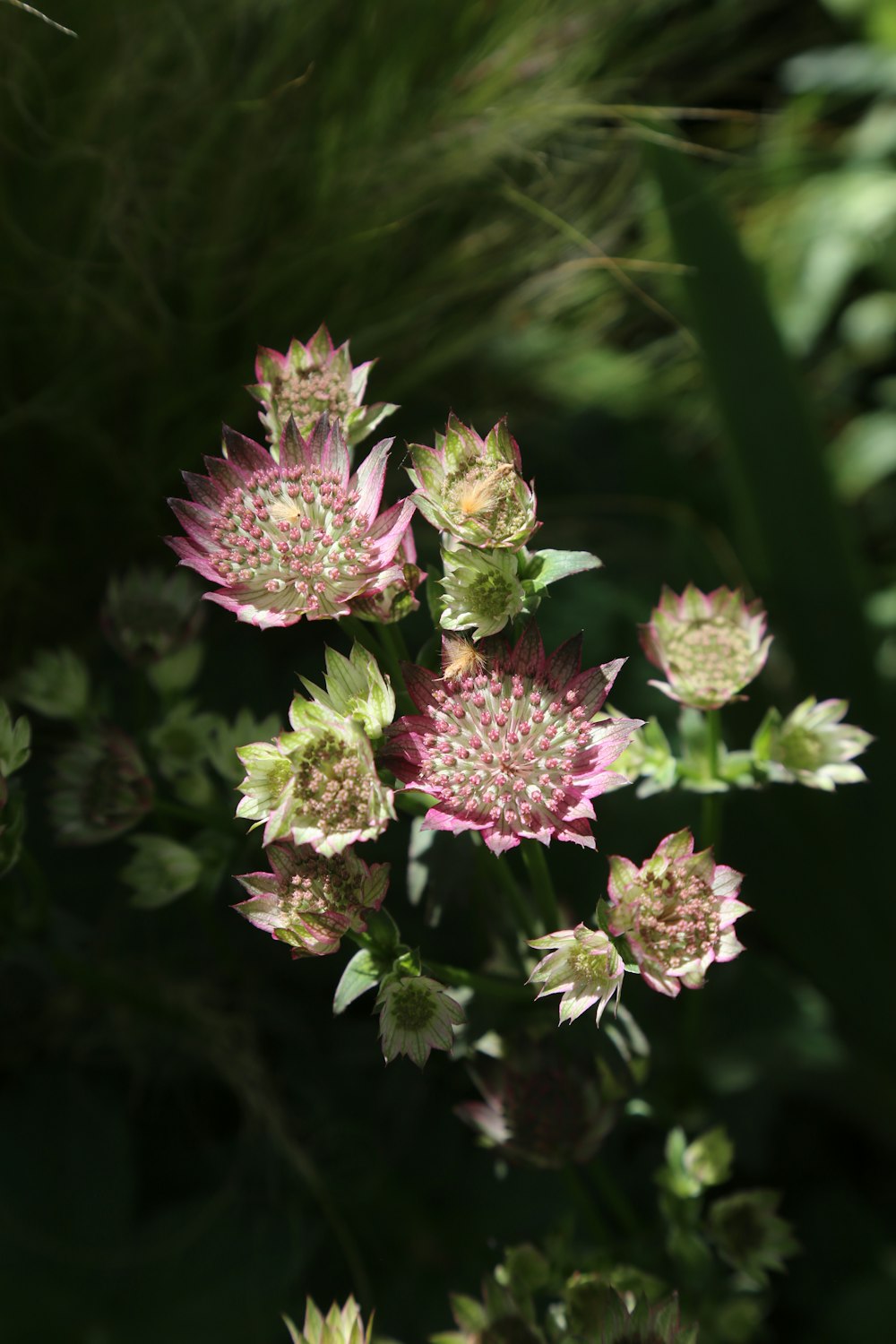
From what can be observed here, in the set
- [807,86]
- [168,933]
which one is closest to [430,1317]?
[168,933]

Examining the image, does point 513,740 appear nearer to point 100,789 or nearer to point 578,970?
point 578,970

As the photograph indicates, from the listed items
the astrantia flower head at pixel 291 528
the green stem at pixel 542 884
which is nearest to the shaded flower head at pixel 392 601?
the astrantia flower head at pixel 291 528

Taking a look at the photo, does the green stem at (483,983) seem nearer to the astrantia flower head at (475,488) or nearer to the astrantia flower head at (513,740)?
the astrantia flower head at (513,740)

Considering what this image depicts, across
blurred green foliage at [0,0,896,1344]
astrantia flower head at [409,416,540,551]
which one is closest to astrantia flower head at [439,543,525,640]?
astrantia flower head at [409,416,540,551]

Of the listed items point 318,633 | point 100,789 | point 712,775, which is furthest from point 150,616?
point 712,775

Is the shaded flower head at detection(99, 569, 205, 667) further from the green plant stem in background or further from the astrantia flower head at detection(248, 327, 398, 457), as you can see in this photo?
the green plant stem in background

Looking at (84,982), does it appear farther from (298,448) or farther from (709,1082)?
(709,1082)
